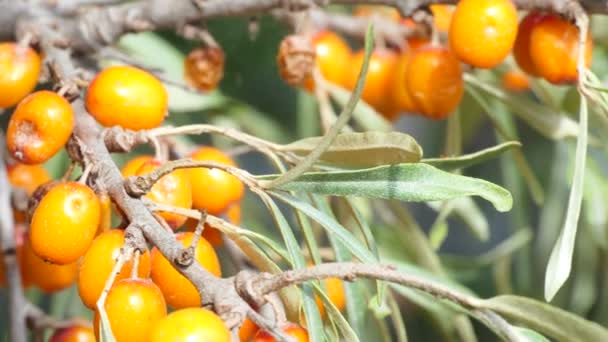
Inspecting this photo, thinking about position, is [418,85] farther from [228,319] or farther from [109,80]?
[228,319]

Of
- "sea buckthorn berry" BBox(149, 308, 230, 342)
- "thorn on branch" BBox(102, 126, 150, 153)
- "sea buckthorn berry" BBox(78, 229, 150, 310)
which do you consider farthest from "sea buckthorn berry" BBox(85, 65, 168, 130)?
"sea buckthorn berry" BBox(149, 308, 230, 342)

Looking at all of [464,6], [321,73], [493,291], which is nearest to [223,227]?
[464,6]

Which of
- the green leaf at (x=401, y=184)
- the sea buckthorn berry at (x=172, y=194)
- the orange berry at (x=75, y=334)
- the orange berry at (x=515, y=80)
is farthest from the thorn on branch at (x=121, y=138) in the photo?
the orange berry at (x=515, y=80)

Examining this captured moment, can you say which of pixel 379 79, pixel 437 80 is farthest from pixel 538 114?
pixel 379 79

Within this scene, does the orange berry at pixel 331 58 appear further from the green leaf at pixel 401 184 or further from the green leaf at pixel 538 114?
the green leaf at pixel 401 184

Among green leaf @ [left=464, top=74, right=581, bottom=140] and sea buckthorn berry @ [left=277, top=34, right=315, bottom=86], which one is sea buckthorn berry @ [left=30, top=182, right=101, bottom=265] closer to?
sea buckthorn berry @ [left=277, top=34, right=315, bottom=86]

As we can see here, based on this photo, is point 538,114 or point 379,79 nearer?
point 538,114

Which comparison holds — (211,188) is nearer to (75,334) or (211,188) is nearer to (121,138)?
(121,138)
